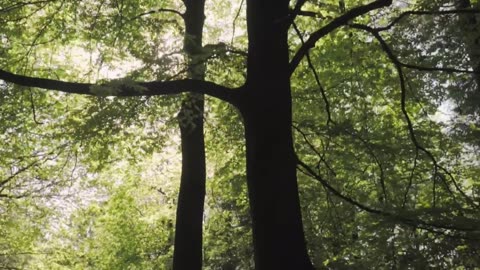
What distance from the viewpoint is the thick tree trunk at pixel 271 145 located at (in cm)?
392

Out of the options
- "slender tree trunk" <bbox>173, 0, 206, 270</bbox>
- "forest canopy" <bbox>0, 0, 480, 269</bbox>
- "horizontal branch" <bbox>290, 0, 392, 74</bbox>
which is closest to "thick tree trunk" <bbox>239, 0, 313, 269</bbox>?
"forest canopy" <bbox>0, 0, 480, 269</bbox>

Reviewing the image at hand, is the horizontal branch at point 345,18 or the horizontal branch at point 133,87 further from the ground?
the horizontal branch at point 345,18

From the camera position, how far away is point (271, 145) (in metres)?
4.15

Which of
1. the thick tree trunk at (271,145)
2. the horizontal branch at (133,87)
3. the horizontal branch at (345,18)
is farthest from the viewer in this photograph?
the horizontal branch at (133,87)

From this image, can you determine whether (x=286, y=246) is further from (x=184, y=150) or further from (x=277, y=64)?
(x=184, y=150)

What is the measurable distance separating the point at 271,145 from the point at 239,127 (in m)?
5.30

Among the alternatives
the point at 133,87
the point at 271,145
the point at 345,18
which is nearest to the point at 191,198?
the point at 133,87

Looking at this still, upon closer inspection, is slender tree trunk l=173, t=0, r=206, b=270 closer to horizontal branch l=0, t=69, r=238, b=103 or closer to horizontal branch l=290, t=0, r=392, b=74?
horizontal branch l=0, t=69, r=238, b=103

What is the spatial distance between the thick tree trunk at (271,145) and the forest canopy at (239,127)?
1cm

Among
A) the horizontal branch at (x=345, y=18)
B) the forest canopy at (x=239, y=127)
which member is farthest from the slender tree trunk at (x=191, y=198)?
the horizontal branch at (x=345, y=18)

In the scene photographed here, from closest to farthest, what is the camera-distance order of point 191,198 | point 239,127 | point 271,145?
point 271,145 < point 191,198 < point 239,127

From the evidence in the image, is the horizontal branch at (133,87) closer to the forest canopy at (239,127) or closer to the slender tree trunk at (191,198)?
the forest canopy at (239,127)

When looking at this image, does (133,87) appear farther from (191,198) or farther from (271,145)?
(191,198)

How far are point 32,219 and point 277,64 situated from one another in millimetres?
12099
